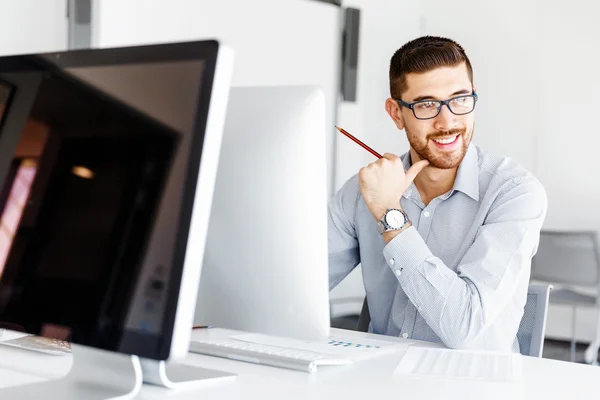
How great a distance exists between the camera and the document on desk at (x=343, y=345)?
4.51 ft

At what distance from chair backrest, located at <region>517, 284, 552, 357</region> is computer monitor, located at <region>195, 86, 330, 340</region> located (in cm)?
68

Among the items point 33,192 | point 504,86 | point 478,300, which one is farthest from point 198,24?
point 33,192

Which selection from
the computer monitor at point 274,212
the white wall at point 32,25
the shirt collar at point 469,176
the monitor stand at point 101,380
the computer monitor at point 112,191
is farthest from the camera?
the white wall at point 32,25

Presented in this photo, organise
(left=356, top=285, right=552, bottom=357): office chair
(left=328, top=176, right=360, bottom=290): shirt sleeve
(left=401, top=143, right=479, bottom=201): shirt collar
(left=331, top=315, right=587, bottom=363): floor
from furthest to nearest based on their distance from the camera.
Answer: (left=331, top=315, right=587, bottom=363): floor < (left=328, top=176, right=360, bottom=290): shirt sleeve < (left=401, top=143, right=479, bottom=201): shirt collar < (left=356, top=285, right=552, bottom=357): office chair

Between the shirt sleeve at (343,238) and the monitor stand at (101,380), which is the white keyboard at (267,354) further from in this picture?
the shirt sleeve at (343,238)

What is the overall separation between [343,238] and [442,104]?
0.43m

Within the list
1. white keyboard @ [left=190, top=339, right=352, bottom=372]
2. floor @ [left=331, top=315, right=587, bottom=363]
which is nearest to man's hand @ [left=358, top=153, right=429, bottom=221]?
white keyboard @ [left=190, top=339, right=352, bottom=372]

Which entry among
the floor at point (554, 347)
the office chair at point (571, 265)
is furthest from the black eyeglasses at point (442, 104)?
the floor at point (554, 347)

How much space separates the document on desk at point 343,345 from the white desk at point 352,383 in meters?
0.05

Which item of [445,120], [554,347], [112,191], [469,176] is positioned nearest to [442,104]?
[445,120]

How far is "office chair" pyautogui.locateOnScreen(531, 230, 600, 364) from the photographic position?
4.39 meters

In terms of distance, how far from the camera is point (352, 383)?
1.15 metres

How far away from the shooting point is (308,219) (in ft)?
3.74

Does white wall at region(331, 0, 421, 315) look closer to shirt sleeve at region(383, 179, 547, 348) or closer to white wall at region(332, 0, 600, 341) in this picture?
white wall at region(332, 0, 600, 341)
